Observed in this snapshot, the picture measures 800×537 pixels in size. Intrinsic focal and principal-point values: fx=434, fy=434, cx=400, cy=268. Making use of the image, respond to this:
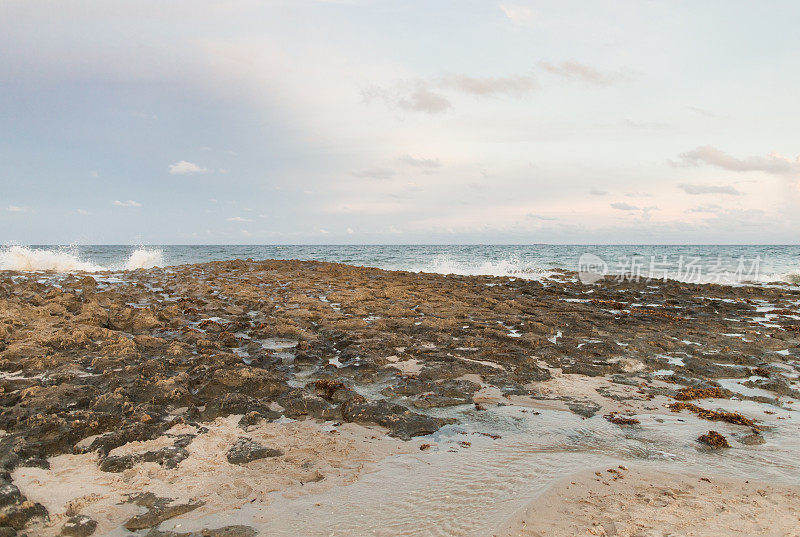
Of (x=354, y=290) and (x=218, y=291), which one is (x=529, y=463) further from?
(x=218, y=291)

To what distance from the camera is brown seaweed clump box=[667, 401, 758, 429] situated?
530cm

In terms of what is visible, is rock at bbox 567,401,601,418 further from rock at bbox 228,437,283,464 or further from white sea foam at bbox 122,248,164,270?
white sea foam at bbox 122,248,164,270

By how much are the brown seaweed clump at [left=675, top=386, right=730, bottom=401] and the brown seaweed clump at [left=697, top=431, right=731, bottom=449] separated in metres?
1.44

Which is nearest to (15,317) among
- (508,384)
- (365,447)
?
(365,447)

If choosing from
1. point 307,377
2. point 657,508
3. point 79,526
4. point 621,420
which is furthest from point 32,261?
point 657,508

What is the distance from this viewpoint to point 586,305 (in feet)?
49.0

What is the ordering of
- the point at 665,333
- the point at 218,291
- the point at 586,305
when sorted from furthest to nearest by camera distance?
the point at 218,291
the point at 586,305
the point at 665,333

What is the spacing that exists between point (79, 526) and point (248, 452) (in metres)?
1.45

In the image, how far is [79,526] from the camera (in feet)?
10.4

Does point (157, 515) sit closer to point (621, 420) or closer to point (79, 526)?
point (79, 526)

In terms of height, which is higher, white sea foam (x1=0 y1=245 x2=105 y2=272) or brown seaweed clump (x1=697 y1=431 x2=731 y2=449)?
brown seaweed clump (x1=697 y1=431 x2=731 y2=449)

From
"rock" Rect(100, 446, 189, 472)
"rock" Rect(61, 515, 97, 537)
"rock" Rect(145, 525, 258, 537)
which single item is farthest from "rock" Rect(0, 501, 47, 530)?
"rock" Rect(145, 525, 258, 537)

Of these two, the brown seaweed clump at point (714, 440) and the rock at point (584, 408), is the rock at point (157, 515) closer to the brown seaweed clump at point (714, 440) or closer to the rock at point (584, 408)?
the rock at point (584, 408)

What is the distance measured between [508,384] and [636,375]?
2403mm
